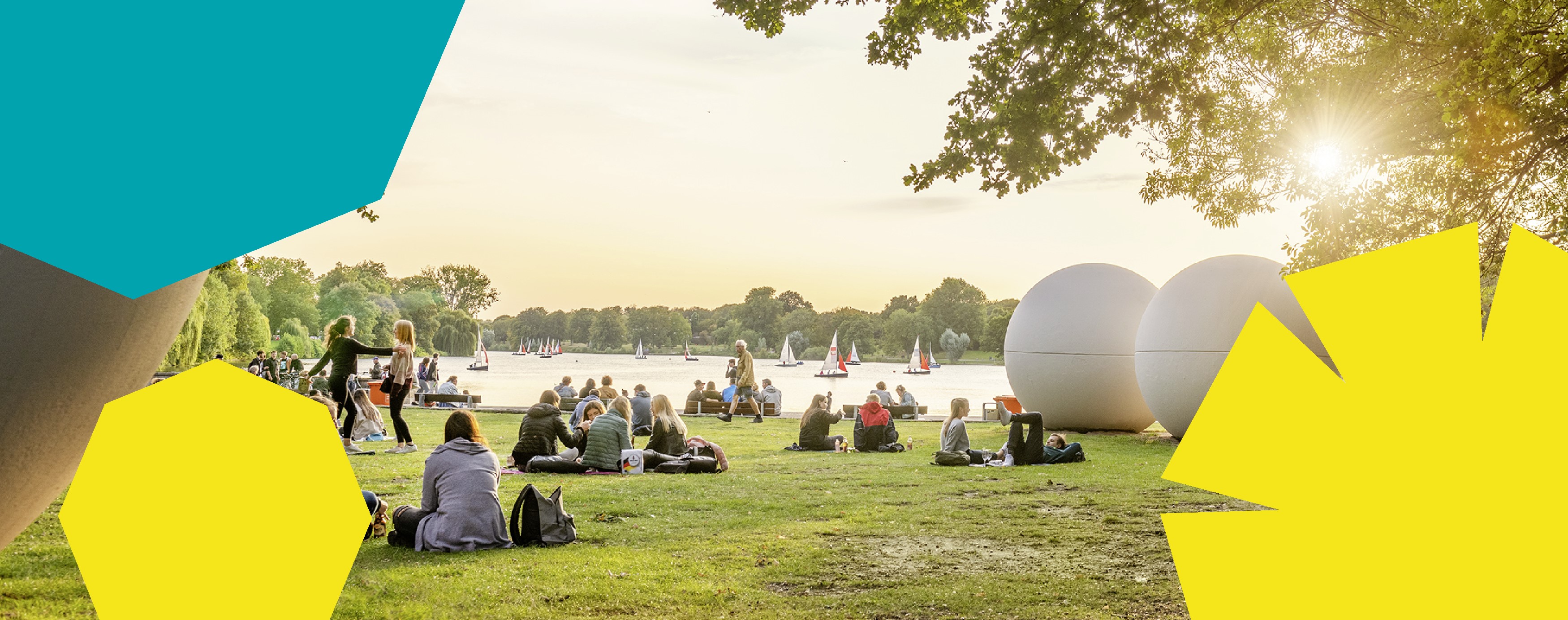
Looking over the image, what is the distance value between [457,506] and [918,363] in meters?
71.2

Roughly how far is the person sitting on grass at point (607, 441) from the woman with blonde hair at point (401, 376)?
273 cm

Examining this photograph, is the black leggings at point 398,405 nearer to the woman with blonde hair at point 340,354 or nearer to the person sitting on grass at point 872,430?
the woman with blonde hair at point 340,354

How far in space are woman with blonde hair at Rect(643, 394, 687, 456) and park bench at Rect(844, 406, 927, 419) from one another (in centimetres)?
1057

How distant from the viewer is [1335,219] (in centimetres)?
1083

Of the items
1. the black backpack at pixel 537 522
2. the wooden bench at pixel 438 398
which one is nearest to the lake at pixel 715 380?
the wooden bench at pixel 438 398

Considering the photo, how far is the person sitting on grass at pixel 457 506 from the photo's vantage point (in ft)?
25.8

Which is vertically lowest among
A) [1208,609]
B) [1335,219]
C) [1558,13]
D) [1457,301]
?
[1208,609]

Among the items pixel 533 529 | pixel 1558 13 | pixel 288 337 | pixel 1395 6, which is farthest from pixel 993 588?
pixel 288 337

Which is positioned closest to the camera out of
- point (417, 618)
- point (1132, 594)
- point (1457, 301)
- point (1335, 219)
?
point (1457, 301)

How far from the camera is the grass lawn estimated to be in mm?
6246

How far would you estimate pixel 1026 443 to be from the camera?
1512 cm

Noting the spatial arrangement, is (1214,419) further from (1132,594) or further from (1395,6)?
(1395,6)

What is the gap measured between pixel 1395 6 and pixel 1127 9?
349 cm

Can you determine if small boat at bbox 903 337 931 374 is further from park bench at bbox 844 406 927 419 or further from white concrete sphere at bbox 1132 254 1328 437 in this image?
white concrete sphere at bbox 1132 254 1328 437
